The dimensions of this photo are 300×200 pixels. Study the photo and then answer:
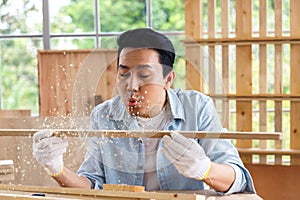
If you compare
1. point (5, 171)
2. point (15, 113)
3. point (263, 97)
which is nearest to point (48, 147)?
point (5, 171)

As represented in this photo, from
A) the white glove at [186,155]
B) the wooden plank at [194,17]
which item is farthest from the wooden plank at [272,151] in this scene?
the white glove at [186,155]

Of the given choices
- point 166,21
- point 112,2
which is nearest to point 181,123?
point 166,21

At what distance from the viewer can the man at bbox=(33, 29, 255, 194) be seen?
1.89 metres

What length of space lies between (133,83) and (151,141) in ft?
0.67

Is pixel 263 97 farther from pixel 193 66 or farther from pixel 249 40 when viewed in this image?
pixel 193 66

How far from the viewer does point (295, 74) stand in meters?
4.18

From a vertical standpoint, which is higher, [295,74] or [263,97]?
[295,74]

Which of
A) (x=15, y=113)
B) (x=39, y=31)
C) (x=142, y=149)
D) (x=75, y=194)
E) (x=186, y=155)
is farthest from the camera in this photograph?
(x=39, y=31)

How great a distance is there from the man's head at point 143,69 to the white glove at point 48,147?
225mm

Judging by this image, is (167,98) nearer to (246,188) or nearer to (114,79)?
(114,79)

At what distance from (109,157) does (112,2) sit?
4885mm

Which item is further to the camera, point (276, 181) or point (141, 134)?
point (276, 181)

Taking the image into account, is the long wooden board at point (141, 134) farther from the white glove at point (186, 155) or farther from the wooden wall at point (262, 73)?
the wooden wall at point (262, 73)

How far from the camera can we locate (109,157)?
79.4 inches
